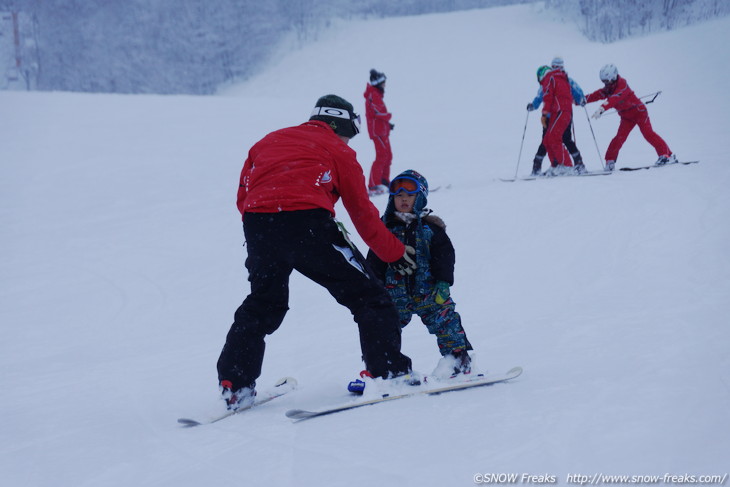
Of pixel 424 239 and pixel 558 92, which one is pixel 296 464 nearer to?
pixel 424 239

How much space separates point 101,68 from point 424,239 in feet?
148

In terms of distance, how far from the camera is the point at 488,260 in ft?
23.1

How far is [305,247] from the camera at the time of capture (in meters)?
3.26

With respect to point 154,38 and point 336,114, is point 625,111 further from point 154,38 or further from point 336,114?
point 154,38

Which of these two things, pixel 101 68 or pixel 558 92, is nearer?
pixel 558 92

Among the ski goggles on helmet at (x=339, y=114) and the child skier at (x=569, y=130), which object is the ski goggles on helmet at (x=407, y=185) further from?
the child skier at (x=569, y=130)

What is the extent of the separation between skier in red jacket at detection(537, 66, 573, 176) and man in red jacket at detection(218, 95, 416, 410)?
7.09 metres

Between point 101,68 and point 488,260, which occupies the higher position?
point 101,68

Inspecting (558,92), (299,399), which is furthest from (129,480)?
(558,92)

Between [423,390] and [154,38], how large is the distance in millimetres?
46005

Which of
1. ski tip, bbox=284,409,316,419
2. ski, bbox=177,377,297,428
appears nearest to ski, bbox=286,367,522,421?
ski tip, bbox=284,409,316,419

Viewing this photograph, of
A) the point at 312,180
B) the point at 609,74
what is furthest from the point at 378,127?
the point at 312,180

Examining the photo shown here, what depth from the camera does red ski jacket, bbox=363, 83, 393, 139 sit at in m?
10.5

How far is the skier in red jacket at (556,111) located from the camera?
9.78m
